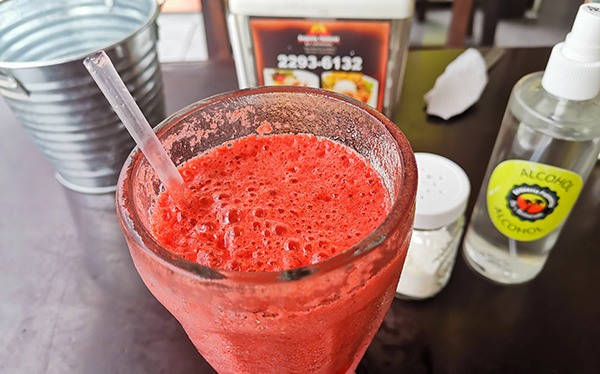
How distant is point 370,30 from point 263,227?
16.6 inches

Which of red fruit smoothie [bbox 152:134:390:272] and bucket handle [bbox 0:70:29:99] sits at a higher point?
red fruit smoothie [bbox 152:134:390:272]

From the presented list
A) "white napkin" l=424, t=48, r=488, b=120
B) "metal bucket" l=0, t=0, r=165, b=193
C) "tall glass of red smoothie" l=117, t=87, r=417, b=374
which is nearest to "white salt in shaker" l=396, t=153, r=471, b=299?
"tall glass of red smoothie" l=117, t=87, r=417, b=374

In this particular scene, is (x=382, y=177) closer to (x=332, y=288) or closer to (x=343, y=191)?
(x=343, y=191)

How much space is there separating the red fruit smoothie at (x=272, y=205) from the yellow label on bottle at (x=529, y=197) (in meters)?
0.20

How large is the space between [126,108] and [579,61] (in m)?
0.41

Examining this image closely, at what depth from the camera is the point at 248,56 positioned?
77 centimetres

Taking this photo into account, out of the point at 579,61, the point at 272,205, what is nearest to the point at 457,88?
the point at 579,61

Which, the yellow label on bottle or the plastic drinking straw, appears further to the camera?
the yellow label on bottle

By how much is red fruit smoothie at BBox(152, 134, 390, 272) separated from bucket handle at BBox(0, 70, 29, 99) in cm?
31

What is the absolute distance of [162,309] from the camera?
586 mm

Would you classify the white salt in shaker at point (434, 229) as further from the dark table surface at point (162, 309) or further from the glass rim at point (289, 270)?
the glass rim at point (289, 270)

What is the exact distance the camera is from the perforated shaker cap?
1.79ft

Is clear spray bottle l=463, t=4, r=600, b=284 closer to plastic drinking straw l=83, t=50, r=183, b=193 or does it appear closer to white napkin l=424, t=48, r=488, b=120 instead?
white napkin l=424, t=48, r=488, b=120

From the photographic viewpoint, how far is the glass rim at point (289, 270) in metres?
0.30
